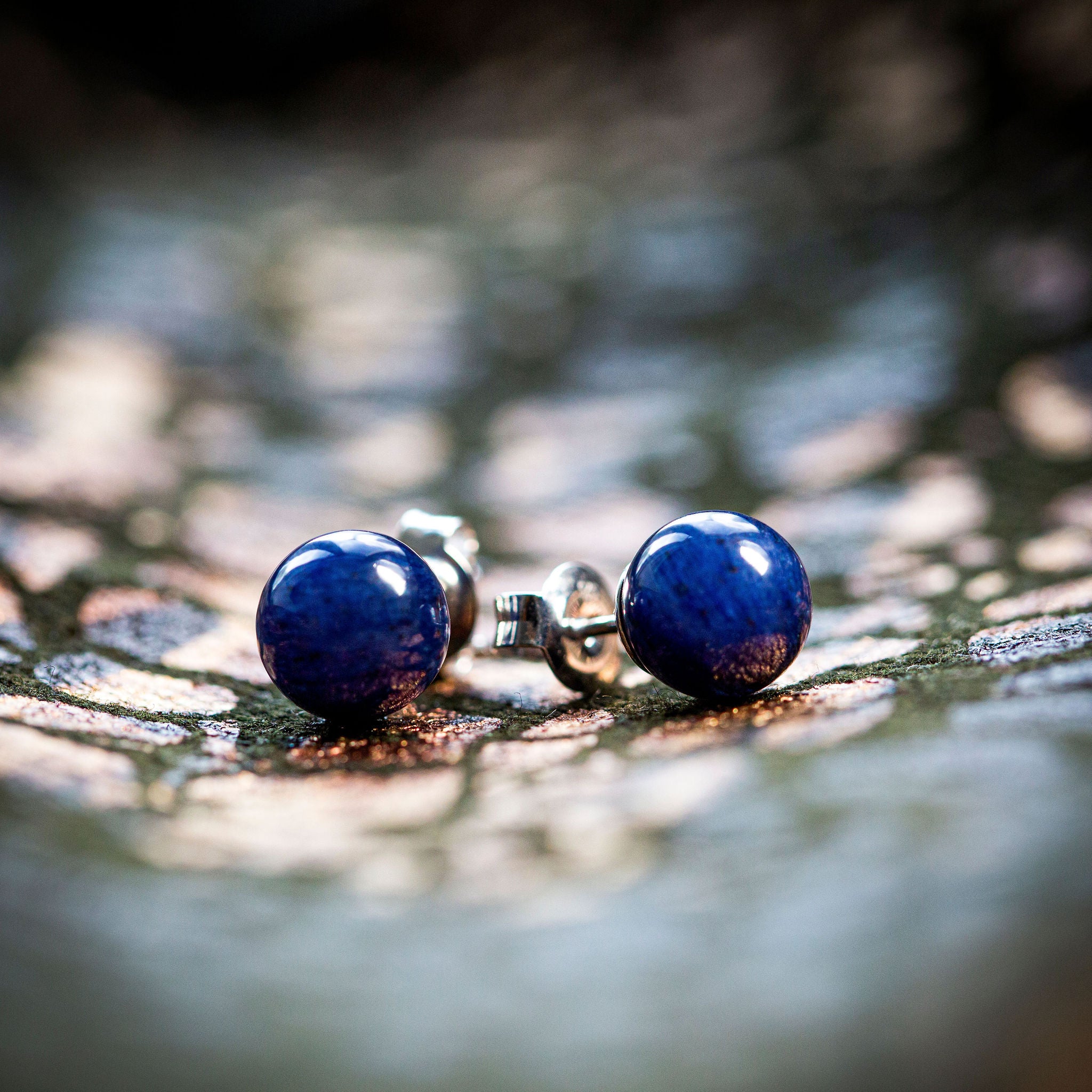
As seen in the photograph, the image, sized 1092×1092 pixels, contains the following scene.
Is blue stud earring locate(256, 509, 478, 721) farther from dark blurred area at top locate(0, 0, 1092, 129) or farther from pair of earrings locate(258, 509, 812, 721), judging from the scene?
dark blurred area at top locate(0, 0, 1092, 129)

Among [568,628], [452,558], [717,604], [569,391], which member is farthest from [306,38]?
[717,604]

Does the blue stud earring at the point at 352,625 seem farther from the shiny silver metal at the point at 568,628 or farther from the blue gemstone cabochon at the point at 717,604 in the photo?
the blue gemstone cabochon at the point at 717,604

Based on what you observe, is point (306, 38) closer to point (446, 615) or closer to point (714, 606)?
point (446, 615)

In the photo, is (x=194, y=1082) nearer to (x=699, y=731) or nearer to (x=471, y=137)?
(x=699, y=731)

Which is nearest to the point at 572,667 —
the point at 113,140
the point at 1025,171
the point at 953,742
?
the point at 953,742

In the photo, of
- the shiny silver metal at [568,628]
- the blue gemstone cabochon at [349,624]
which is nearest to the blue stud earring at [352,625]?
the blue gemstone cabochon at [349,624]
